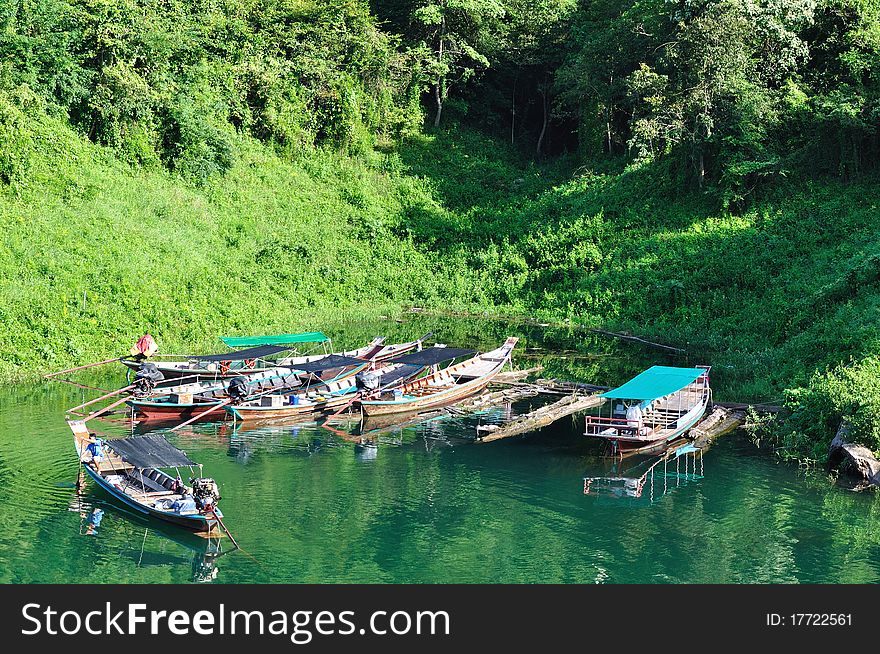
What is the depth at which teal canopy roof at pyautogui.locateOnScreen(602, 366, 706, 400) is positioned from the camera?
25.7m

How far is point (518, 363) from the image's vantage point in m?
35.5

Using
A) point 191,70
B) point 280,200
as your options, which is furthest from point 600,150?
point 191,70

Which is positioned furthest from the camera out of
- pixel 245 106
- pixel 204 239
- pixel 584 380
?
pixel 245 106

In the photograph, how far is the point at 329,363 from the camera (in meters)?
30.6

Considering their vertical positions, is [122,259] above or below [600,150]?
below

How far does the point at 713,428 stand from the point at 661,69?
2878 cm

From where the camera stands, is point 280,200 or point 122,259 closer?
point 122,259

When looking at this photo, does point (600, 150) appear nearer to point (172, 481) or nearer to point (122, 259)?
point (122, 259)

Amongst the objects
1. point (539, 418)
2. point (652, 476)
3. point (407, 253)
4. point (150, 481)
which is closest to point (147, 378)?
point (150, 481)

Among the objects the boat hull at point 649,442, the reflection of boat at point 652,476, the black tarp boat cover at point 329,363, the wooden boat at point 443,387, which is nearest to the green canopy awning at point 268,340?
the black tarp boat cover at point 329,363

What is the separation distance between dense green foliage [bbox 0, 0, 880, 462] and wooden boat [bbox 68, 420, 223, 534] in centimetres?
1137

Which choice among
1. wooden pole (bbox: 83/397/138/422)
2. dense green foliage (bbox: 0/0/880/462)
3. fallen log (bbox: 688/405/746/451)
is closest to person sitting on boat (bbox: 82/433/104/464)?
wooden pole (bbox: 83/397/138/422)

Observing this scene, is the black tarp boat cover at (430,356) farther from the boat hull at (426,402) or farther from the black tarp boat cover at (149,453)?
the black tarp boat cover at (149,453)

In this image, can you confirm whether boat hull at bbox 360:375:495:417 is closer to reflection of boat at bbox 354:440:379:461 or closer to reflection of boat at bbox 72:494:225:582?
reflection of boat at bbox 354:440:379:461
